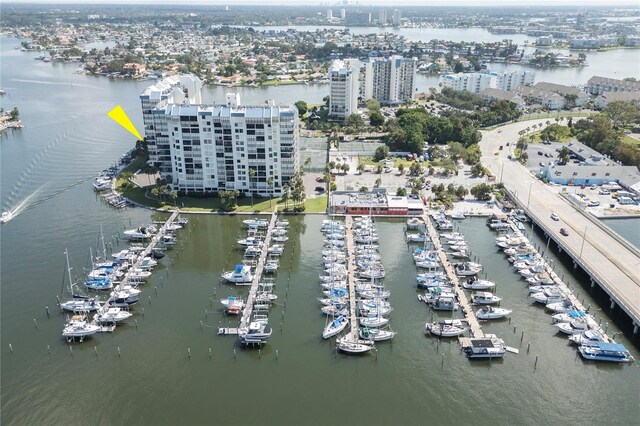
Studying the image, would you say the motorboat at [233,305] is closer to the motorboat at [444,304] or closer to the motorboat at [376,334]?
the motorboat at [376,334]

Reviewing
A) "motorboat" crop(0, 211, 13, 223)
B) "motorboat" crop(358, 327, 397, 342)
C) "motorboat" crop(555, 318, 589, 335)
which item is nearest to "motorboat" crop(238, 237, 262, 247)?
"motorboat" crop(358, 327, 397, 342)

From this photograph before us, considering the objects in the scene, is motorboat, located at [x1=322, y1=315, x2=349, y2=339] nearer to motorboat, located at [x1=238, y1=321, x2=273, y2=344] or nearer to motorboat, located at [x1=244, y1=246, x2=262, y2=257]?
motorboat, located at [x1=238, y1=321, x2=273, y2=344]

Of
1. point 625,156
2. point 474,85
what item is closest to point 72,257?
point 625,156

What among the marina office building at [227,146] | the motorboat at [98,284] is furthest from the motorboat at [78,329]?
the marina office building at [227,146]

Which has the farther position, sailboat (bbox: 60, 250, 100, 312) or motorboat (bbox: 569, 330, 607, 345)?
sailboat (bbox: 60, 250, 100, 312)

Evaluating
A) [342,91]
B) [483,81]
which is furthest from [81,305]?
[483,81]

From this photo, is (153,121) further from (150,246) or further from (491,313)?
(491,313)
